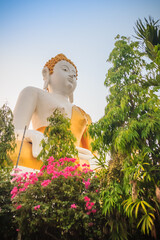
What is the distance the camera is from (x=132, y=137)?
8.56 feet

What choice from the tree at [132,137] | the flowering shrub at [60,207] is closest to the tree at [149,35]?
the tree at [132,137]

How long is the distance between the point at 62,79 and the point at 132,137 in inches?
183

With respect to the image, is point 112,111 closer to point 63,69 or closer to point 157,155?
point 157,155

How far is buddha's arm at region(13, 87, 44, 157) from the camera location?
4.64 metres

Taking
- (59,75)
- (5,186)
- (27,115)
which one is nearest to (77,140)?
(27,115)

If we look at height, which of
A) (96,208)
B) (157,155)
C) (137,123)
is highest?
(137,123)

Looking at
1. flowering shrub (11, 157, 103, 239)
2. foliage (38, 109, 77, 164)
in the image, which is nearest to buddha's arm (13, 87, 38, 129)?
foliage (38, 109, 77, 164)

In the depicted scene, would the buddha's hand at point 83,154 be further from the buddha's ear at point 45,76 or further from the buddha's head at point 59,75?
the buddha's ear at point 45,76

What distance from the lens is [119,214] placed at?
97.6 inches

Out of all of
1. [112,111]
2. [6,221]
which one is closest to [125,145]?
[112,111]

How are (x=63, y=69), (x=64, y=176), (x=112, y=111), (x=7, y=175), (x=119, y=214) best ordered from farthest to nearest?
1. (x=63, y=69)
2. (x=7, y=175)
3. (x=112, y=111)
4. (x=64, y=176)
5. (x=119, y=214)

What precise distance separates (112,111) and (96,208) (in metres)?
1.43

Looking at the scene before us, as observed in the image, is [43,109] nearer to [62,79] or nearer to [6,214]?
[62,79]

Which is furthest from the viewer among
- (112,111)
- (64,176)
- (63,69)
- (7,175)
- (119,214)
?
(63,69)
